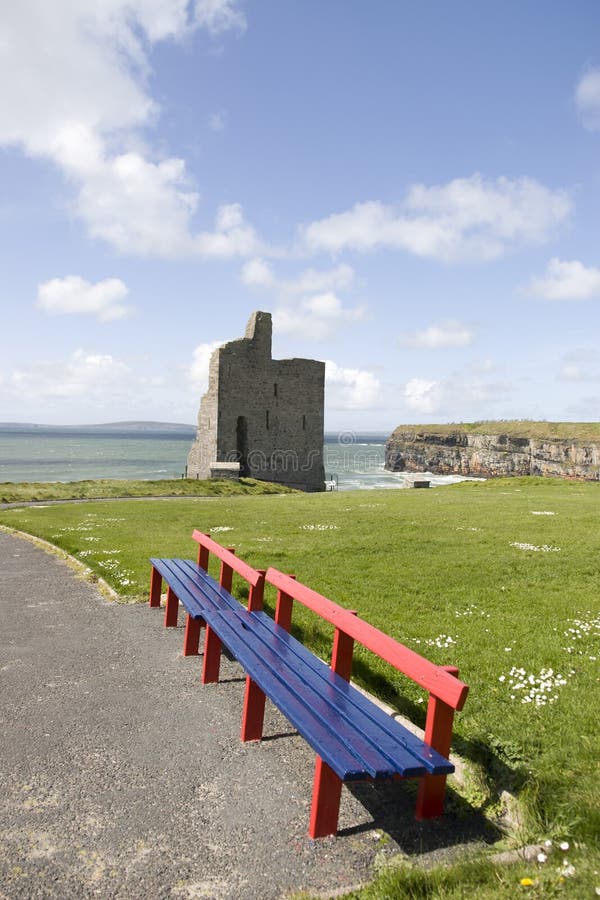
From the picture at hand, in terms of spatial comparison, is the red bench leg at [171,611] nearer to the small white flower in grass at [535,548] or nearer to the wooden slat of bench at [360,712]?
the wooden slat of bench at [360,712]

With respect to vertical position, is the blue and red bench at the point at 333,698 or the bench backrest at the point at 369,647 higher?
the bench backrest at the point at 369,647

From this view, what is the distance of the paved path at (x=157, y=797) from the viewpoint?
138 inches

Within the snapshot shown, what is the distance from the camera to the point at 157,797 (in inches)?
168

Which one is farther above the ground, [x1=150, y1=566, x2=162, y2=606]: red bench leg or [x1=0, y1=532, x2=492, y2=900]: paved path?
[x1=150, y1=566, x2=162, y2=606]: red bench leg

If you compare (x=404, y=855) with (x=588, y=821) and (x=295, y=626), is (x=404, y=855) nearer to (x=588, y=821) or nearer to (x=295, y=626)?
(x=588, y=821)

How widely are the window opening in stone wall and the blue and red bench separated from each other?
116ft

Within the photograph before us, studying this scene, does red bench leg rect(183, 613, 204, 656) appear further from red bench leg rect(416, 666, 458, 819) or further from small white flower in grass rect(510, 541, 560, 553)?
small white flower in grass rect(510, 541, 560, 553)

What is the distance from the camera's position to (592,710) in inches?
201

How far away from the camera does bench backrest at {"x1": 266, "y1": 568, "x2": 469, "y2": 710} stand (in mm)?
3808

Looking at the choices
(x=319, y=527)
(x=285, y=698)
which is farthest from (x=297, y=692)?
(x=319, y=527)

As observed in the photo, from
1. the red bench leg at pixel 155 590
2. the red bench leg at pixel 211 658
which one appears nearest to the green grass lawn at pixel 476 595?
the red bench leg at pixel 155 590

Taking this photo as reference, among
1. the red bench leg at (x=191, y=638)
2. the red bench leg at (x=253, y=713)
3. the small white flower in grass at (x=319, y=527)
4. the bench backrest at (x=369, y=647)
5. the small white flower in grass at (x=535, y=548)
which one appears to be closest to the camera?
the bench backrest at (x=369, y=647)

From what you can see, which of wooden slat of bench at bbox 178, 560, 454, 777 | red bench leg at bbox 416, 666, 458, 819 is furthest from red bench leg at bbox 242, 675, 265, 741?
red bench leg at bbox 416, 666, 458, 819

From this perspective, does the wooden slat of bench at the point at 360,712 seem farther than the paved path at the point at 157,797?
Yes
